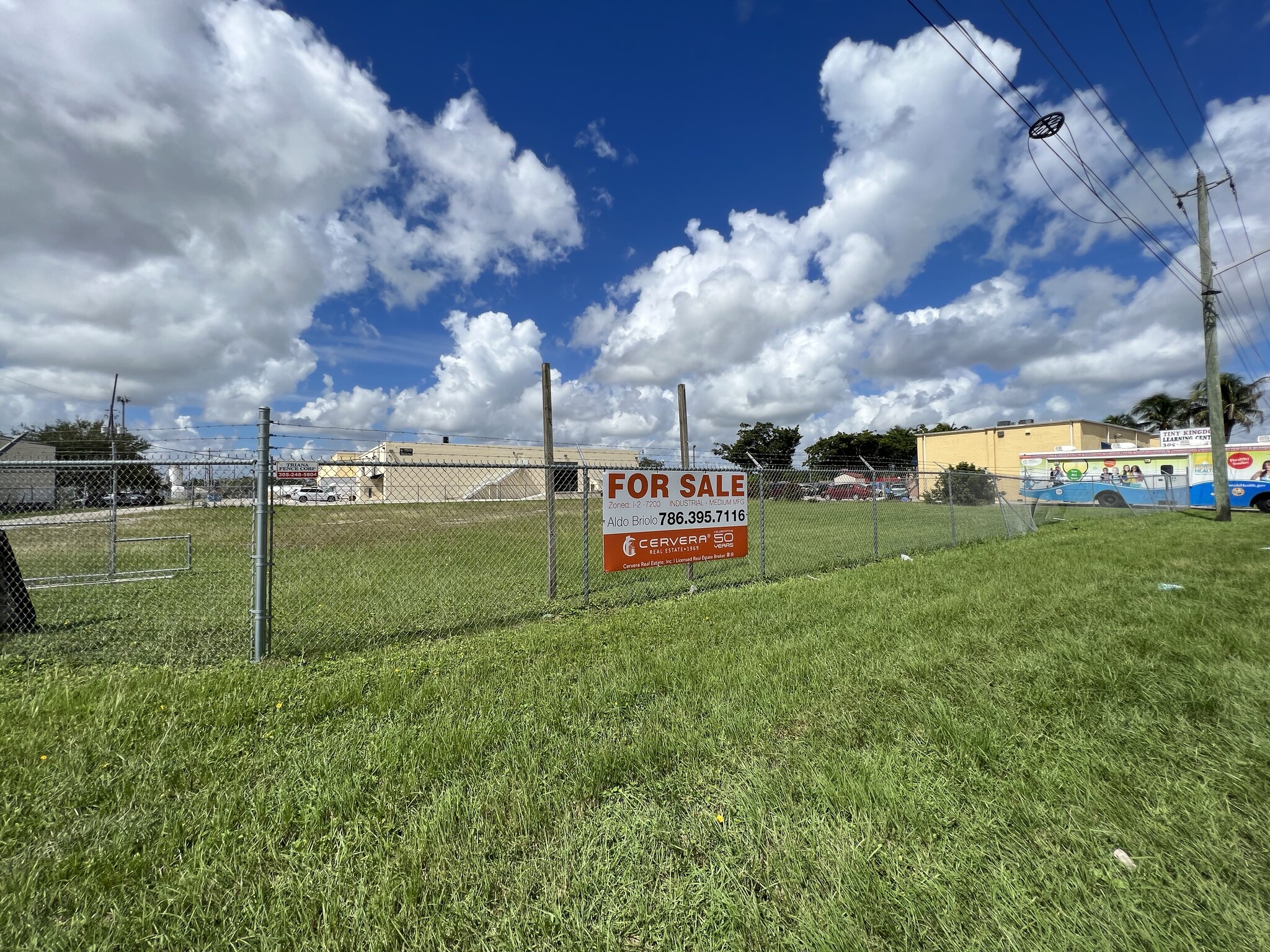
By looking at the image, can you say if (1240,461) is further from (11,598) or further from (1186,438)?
(11,598)

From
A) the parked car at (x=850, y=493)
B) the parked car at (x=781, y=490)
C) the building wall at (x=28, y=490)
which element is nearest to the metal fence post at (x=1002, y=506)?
the parked car at (x=850, y=493)

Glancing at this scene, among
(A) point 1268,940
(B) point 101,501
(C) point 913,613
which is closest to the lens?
(A) point 1268,940

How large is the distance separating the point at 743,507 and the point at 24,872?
22.7ft

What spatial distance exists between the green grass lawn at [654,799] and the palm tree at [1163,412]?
5943 centimetres

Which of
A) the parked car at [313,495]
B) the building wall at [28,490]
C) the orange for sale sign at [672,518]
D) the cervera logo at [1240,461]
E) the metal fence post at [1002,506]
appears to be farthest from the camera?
the cervera logo at [1240,461]

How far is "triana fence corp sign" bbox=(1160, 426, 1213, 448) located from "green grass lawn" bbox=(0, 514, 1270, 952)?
47675 mm

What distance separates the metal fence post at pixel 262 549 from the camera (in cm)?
434

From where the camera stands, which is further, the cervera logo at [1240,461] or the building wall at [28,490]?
the cervera logo at [1240,461]

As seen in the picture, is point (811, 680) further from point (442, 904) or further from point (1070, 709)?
point (442, 904)

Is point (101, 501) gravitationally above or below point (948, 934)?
Result: above

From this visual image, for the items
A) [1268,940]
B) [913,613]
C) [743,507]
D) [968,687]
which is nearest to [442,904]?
[1268,940]

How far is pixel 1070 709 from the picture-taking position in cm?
316

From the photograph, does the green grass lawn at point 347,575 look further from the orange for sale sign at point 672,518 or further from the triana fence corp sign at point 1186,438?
the triana fence corp sign at point 1186,438

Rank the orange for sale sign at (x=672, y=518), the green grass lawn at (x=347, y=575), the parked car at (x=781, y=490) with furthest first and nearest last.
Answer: the parked car at (x=781, y=490)
the orange for sale sign at (x=672, y=518)
the green grass lawn at (x=347, y=575)
